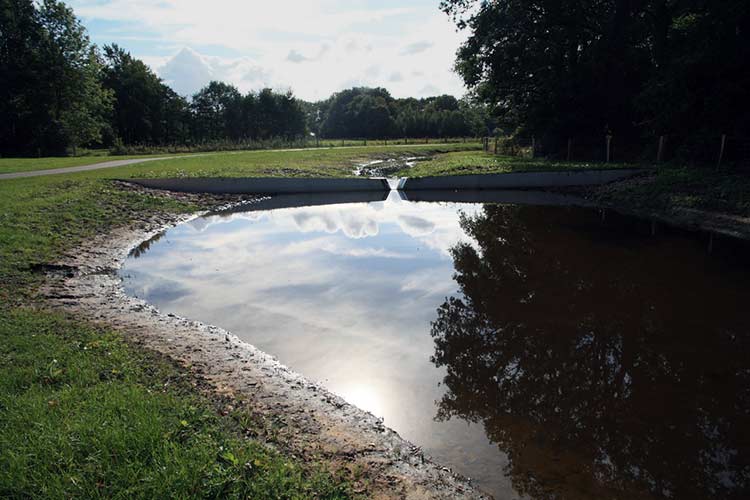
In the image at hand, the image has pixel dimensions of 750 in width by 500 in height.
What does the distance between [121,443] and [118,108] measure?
221 ft

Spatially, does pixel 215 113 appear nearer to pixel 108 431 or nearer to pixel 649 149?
pixel 649 149

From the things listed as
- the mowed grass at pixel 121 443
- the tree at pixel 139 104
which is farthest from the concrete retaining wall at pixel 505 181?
the tree at pixel 139 104

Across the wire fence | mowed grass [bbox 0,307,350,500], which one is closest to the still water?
mowed grass [bbox 0,307,350,500]

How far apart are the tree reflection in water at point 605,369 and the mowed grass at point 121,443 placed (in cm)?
209

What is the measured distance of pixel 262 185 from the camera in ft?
73.2

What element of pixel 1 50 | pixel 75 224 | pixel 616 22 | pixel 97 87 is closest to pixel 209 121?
pixel 97 87

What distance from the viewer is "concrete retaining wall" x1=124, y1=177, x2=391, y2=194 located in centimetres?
2066

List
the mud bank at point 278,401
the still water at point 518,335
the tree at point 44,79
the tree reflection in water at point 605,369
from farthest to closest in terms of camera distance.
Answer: the tree at point 44,79
the still water at point 518,335
the tree reflection in water at point 605,369
the mud bank at point 278,401

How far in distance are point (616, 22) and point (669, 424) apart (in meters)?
30.4

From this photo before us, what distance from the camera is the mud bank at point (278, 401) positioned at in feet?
12.9

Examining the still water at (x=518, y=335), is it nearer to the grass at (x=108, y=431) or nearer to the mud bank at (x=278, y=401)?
the mud bank at (x=278, y=401)

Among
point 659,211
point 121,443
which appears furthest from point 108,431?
point 659,211

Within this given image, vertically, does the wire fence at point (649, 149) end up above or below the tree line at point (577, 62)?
below

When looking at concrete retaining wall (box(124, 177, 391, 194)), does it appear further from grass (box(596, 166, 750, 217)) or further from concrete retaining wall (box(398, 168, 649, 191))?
grass (box(596, 166, 750, 217))
